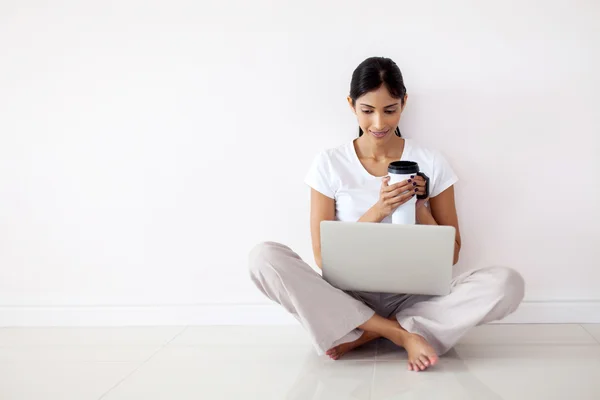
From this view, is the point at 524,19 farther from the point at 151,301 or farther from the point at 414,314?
the point at 151,301

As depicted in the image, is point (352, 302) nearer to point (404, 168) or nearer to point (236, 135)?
point (404, 168)

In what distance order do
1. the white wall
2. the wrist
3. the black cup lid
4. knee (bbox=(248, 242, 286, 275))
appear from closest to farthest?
the black cup lid
knee (bbox=(248, 242, 286, 275))
the wrist
the white wall

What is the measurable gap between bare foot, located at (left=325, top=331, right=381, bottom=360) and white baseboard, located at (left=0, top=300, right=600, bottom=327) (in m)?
0.41

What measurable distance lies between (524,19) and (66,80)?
63.8 inches

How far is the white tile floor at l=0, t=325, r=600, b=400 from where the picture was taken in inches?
70.4

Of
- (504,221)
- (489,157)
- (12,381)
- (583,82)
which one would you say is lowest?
(12,381)

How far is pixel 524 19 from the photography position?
2305 mm

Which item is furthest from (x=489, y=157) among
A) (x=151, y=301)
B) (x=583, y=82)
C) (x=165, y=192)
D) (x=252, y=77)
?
(x=151, y=301)

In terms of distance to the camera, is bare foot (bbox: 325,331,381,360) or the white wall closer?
bare foot (bbox: 325,331,381,360)

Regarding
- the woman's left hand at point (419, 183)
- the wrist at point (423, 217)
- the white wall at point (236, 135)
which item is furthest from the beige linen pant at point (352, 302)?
the white wall at point (236, 135)

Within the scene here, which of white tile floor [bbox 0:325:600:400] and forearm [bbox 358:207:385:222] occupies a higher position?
forearm [bbox 358:207:385:222]

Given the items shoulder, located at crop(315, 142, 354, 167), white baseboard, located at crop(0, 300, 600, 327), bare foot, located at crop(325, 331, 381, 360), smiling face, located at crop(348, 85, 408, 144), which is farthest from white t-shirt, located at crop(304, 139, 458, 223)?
white baseboard, located at crop(0, 300, 600, 327)

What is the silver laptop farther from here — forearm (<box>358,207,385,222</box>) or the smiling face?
the smiling face

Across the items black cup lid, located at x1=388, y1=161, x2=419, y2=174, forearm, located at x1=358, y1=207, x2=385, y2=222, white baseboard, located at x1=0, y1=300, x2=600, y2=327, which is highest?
black cup lid, located at x1=388, y1=161, x2=419, y2=174
